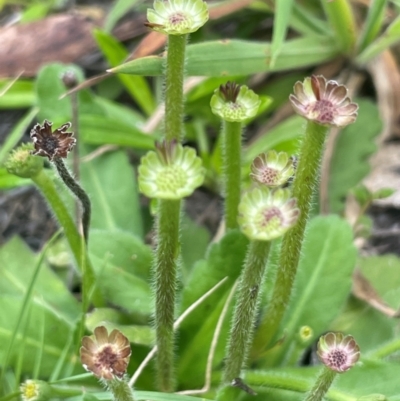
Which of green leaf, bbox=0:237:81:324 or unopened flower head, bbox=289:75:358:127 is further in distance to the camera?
green leaf, bbox=0:237:81:324

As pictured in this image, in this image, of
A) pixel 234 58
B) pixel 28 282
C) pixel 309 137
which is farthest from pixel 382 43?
pixel 28 282

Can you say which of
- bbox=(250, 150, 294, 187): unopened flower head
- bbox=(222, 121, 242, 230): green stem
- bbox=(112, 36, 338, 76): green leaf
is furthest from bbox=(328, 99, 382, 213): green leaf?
bbox=(250, 150, 294, 187): unopened flower head

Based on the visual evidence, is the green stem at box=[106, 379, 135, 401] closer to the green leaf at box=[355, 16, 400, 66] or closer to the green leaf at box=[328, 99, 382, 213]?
the green leaf at box=[328, 99, 382, 213]

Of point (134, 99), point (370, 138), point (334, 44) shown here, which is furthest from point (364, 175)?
point (134, 99)

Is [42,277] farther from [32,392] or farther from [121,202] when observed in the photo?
[32,392]

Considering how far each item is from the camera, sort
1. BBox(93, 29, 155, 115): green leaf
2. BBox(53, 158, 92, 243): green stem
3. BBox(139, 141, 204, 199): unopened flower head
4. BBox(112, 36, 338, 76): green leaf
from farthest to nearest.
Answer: BBox(93, 29, 155, 115): green leaf
BBox(112, 36, 338, 76): green leaf
BBox(53, 158, 92, 243): green stem
BBox(139, 141, 204, 199): unopened flower head
